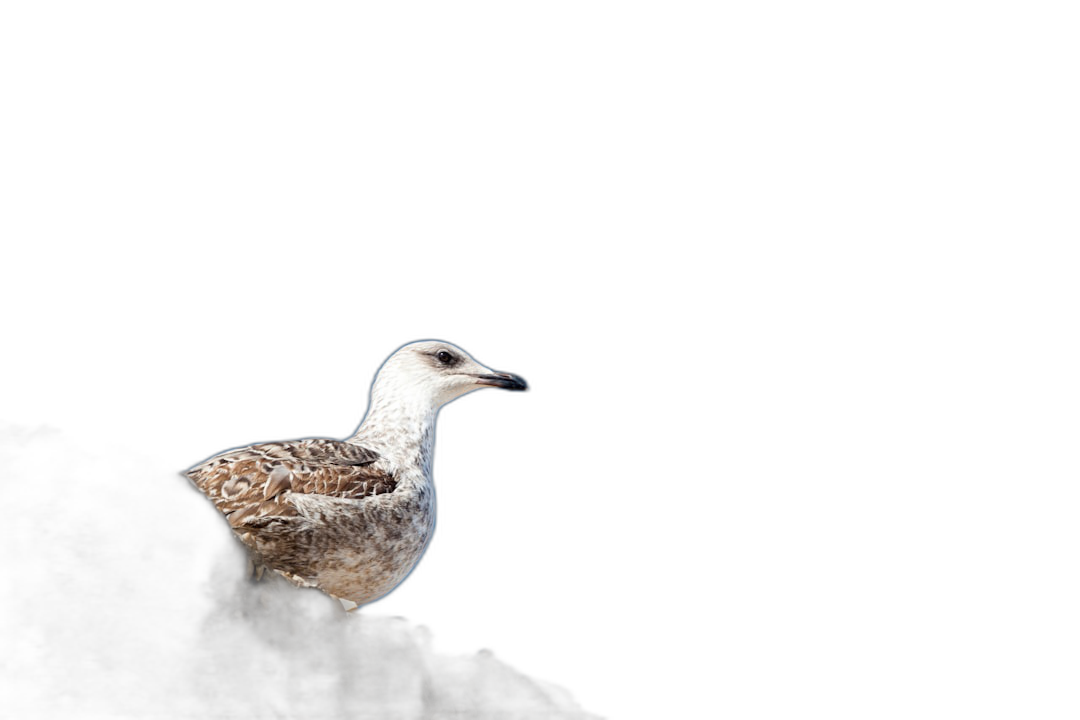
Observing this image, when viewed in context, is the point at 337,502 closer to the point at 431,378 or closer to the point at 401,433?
the point at 401,433

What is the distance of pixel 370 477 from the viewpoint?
3.15 metres

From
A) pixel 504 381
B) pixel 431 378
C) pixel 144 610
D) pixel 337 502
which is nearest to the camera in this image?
pixel 144 610

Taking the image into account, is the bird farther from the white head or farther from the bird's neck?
the white head

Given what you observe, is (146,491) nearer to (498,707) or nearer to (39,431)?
(39,431)

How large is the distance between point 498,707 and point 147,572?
1.30 metres

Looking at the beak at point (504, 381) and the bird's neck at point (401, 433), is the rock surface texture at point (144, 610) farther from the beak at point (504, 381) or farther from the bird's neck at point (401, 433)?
the beak at point (504, 381)

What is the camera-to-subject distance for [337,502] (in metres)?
2.96

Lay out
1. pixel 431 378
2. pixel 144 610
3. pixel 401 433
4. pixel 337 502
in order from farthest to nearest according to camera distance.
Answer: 1. pixel 431 378
2. pixel 401 433
3. pixel 337 502
4. pixel 144 610

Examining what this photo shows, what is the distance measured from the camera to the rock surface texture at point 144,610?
2.07 metres

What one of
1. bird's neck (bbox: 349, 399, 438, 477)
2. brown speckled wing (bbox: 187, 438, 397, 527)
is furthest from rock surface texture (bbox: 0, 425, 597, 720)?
bird's neck (bbox: 349, 399, 438, 477)

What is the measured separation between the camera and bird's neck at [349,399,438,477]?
135 inches

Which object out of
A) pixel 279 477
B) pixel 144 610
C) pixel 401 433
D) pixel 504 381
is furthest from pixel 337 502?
pixel 504 381

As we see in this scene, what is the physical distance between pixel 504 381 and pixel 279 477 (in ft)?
3.62

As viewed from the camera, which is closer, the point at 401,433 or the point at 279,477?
the point at 279,477
